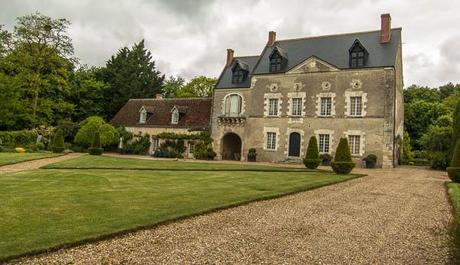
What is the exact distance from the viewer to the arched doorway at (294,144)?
95.2 feet

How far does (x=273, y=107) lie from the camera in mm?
30344

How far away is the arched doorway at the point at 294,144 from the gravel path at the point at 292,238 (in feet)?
59.9

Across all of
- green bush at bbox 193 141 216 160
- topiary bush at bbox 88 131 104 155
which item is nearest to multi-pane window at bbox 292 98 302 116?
green bush at bbox 193 141 216 160

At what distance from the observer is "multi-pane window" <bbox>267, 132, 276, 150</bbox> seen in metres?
30.0

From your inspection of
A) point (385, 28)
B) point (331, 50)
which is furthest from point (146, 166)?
point (385, 28)

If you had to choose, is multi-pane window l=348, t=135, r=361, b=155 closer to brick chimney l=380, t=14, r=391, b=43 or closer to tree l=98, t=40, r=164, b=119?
brick chimney l=380, t=14, r=391, b=43

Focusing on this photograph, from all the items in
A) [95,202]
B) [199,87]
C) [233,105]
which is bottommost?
[95,202]

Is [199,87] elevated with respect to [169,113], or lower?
elevated

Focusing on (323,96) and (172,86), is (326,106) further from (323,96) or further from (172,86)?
(172,86)

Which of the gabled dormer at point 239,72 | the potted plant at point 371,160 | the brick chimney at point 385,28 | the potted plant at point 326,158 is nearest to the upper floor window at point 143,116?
the gabled dormer at point 239,72

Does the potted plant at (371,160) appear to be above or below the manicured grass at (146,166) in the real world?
above

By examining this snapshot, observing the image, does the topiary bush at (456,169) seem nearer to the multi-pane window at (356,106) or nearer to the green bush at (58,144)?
the multi-pane window at (356,106)

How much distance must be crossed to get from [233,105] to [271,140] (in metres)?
4.74

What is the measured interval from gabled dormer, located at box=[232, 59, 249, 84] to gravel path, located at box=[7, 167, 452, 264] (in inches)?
896
